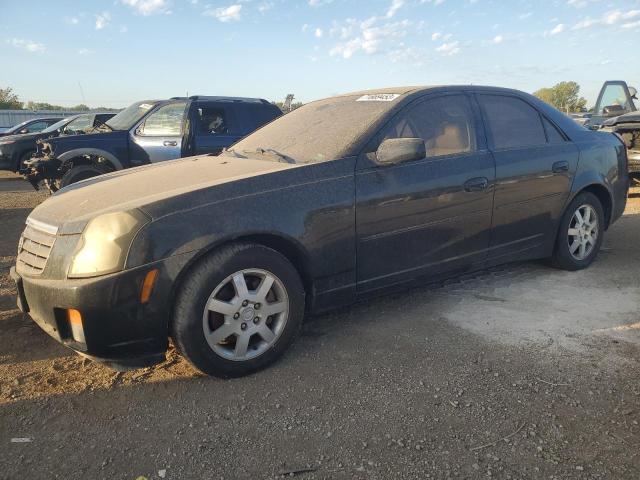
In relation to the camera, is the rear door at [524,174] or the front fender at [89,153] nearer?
the rear door at [524,174]

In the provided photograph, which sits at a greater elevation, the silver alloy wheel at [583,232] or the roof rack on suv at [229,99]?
the roof rack on suv at [229,99]

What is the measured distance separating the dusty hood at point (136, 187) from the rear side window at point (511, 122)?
1803mm

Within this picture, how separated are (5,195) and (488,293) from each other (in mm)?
10330

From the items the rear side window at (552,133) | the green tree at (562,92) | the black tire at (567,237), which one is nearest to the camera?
the rear side window at (552,133)

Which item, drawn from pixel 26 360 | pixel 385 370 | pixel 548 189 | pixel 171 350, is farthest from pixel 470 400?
pixel 26 360

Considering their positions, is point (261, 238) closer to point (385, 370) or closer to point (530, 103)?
point (385, 370)

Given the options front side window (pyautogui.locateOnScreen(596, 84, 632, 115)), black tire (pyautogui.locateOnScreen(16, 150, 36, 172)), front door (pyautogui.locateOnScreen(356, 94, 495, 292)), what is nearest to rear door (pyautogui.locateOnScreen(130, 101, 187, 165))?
front door (pyautogui.locateOnScreen(356, 94, 495, 292))

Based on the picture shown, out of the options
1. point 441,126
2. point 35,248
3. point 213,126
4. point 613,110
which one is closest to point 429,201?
point 441,126

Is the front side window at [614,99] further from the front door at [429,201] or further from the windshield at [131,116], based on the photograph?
the windshield at [131,116]

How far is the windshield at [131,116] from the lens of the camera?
805 cm

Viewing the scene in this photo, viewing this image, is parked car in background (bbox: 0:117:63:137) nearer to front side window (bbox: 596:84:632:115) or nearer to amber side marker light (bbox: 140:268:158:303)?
amber side marker light (bbox: 140:268:158:303)

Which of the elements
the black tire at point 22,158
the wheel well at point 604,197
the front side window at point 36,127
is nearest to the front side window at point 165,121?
the wheel well at point 604,197

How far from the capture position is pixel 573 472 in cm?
207

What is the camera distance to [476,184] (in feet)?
12.2
